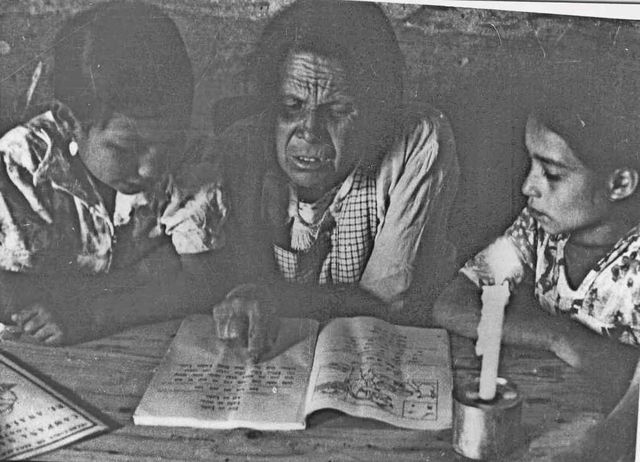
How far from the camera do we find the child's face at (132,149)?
130cm

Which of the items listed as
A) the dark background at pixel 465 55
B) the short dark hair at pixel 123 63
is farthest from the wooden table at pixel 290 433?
the short dark hair at pixel 123 63

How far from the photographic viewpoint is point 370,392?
1292 mm

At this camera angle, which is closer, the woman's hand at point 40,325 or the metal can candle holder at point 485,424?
the metal can candle holder at point 485,424

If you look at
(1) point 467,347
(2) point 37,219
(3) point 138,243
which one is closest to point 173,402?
(3) point 138,243

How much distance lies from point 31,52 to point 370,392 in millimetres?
736

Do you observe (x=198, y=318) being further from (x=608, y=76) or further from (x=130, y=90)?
(x=608, y=76)

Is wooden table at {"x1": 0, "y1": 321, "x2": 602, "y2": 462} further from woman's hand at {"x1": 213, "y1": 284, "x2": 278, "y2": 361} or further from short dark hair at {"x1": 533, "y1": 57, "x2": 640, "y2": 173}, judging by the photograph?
short dark hair at {"x1": 533, "y1": 57, "x2": 640, "y2": 173}

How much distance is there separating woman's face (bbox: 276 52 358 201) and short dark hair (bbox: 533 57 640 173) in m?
0.29

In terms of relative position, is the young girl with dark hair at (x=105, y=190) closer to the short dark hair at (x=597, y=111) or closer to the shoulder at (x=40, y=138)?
the shoulder at (x=40, y=138)

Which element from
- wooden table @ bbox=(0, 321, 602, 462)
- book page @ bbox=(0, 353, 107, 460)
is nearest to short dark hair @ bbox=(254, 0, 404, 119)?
wooden table @ bbox=(0, 321, 602, 462)

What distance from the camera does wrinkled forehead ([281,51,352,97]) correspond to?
1.26 meters

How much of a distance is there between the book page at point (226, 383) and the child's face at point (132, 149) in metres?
0.24

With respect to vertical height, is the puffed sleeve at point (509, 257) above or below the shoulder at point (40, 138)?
below

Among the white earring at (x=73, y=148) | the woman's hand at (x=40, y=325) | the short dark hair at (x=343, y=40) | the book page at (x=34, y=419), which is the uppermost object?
the short dark hair at (x=343, y=40)
